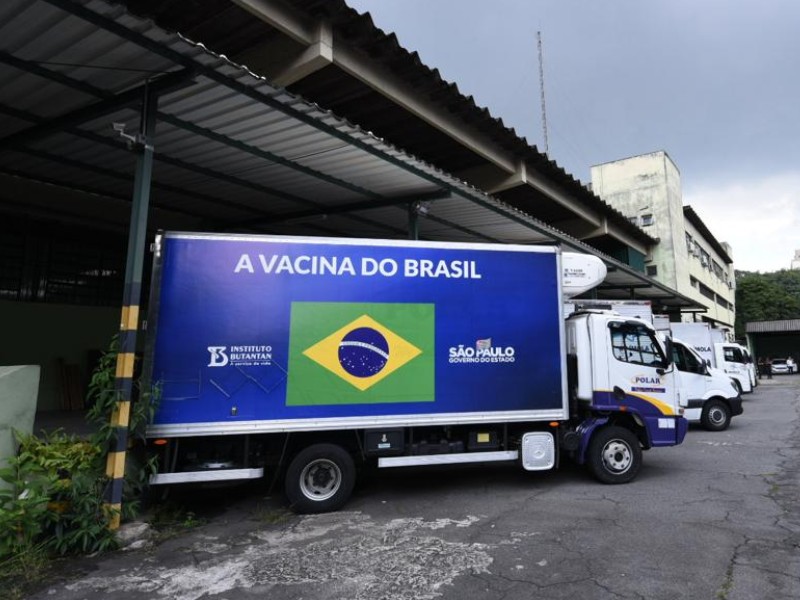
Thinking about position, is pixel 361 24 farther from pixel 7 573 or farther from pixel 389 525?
pixel 7 573

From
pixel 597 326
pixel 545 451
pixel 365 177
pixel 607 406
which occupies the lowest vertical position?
pixel 545 451

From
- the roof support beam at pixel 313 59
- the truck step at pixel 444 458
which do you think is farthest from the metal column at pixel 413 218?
the truck step at pixel 444 458

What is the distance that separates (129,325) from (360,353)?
2487 millimetres

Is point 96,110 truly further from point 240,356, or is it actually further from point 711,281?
point 711,281

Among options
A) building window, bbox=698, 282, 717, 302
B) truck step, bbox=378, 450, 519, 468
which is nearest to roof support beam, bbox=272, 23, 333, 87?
truck step, bbox=378, 450, 519, 468

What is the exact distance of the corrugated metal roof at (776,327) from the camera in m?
46.4

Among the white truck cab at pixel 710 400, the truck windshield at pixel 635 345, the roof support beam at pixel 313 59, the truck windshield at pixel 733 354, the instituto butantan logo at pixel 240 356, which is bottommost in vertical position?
the white truck cab at pixel 710 400

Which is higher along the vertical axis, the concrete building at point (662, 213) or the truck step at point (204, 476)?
the concrete building at point (662, 213)

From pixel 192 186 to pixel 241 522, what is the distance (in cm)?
571

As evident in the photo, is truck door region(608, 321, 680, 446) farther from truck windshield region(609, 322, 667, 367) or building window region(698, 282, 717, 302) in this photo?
building window region(698, 282, 717, 302)

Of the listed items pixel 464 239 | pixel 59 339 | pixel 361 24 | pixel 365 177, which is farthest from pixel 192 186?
pixel 464 239

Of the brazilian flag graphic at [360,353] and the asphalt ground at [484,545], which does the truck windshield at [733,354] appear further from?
the brazilian flag graphic at [360,353]

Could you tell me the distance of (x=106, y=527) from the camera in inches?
197

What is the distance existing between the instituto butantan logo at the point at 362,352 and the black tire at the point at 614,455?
2915 mm
